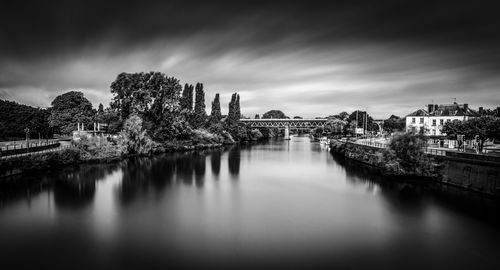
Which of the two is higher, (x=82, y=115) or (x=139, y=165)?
(x=82, y=115)

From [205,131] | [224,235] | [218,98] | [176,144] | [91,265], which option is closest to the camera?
[91,265]

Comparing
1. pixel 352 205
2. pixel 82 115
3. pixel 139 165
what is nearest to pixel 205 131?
pixel 82 115

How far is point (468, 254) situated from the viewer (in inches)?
590

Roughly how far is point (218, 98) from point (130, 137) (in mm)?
49190

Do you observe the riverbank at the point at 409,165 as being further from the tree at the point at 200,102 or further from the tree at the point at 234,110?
the tree at the point at 234,110

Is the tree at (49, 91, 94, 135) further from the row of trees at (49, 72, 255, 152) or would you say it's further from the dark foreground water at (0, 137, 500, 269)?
the dark foreground water at (0, 137, 500, 269)

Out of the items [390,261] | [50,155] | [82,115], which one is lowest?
[390,261]

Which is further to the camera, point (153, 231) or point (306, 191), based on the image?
point (306, 191)

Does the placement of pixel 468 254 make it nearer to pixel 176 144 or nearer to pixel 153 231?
pixel 153 231

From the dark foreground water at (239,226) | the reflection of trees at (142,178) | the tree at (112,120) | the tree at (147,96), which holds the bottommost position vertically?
the dark foreground water at (239,226)

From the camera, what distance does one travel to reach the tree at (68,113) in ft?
229

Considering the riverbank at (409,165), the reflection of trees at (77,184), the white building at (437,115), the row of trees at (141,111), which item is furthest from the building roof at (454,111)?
the reflection of trees at (77,184)

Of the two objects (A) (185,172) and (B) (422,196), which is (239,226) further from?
(A) (185,172)

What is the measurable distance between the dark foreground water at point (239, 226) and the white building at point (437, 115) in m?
44.5
